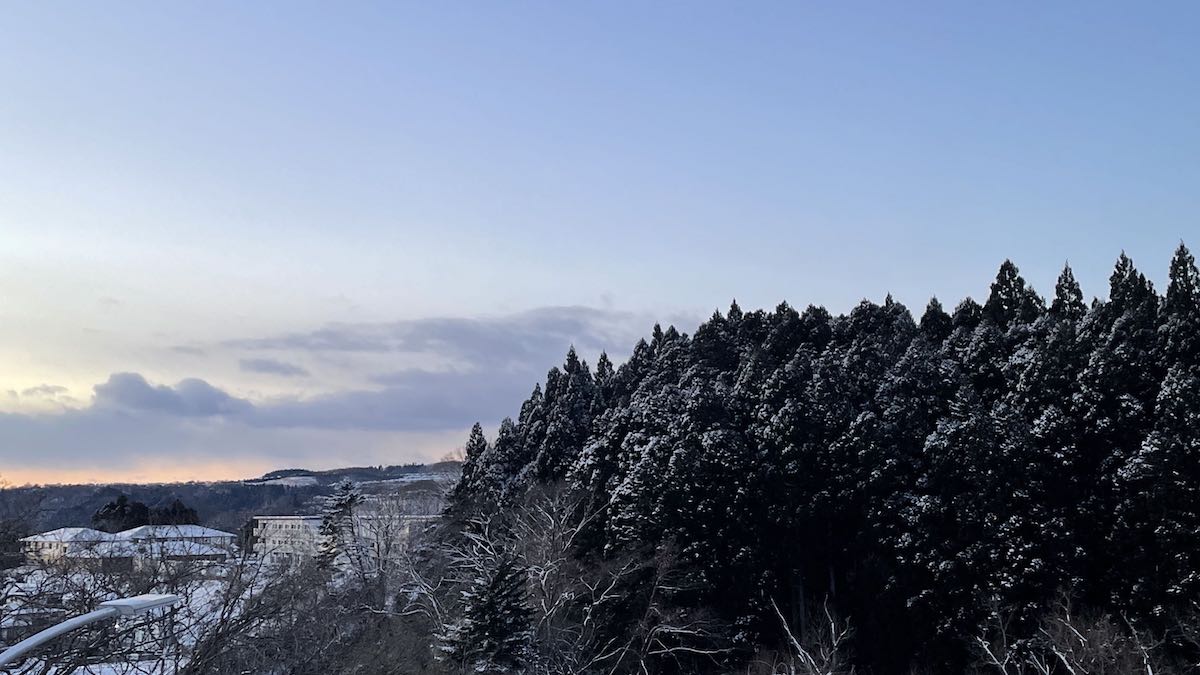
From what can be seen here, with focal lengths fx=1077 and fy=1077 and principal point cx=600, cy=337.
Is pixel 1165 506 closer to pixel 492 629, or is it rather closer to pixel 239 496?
pixel 492 629

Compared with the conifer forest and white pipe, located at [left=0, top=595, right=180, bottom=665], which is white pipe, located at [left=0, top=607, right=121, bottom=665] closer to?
white pipe, located at [left=0, top=595, right=180, bottom=665]

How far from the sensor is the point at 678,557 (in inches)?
1406

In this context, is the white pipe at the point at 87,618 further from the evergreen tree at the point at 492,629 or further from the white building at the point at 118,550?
the evergreen tree at the point at 492,629

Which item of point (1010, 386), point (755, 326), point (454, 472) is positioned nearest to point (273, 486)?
point (454, 472)

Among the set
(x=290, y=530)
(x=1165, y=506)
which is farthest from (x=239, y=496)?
(x=1165, y=506)

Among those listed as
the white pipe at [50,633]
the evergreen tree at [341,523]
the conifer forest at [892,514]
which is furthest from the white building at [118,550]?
the white pipe at [50,633]

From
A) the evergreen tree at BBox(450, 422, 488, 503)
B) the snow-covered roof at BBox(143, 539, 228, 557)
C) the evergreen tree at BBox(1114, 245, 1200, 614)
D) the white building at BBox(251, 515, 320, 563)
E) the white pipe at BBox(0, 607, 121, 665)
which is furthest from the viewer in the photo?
the white building at BBox(251, 515, 320, 563)

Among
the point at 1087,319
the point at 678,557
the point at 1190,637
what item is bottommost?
the point at 1190,637

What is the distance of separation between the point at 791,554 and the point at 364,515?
22.9 meters

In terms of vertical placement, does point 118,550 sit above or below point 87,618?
below

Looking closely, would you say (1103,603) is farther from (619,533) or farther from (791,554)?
(619,533)

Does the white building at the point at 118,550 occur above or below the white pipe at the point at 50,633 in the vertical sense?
below

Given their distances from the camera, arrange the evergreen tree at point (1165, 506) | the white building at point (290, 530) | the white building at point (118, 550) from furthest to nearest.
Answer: the white building at point (290, 530) → the evergreen tree at point (1165, 506) → the white building at point (118, 550)

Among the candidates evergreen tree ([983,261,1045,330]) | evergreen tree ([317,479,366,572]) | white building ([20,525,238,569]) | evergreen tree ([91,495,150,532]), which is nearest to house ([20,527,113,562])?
white building ([20,525,238,569])
